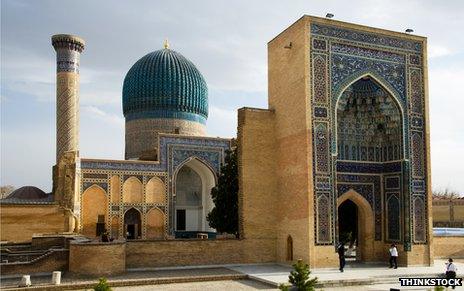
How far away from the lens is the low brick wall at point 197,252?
36.7ft

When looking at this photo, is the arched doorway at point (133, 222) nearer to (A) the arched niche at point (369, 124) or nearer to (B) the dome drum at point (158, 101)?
(B) the dome drum at point (158, 101)

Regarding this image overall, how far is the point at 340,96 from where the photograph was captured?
1175 cm

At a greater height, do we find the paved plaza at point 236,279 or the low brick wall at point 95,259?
the low brick wall at point 95,259

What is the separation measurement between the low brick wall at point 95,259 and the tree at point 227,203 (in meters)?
4.60

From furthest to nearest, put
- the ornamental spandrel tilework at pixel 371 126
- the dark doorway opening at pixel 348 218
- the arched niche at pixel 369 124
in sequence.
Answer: the dark doorway opening at pixel 348 218, the arched niche at pixel 369 124, the ornamental spandrel tilework at pixel 371 126

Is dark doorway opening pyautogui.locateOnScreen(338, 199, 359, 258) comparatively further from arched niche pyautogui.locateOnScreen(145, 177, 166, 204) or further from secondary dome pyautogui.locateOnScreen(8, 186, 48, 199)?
secondary dome pyautogui.locateOnScreen(8, 186, 48, 199)

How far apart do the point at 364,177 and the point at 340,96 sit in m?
2.26

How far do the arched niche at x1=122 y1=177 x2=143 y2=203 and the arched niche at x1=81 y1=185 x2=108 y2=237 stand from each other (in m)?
0.80

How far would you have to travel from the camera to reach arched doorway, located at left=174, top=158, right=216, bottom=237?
71.1 ft

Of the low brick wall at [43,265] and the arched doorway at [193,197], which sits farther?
the arched doorway at [193,197]

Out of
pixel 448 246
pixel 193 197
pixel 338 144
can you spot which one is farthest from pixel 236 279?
pixel 193 197

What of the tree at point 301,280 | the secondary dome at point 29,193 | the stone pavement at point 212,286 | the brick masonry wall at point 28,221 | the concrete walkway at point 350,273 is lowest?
the stone pavement at point 212,286

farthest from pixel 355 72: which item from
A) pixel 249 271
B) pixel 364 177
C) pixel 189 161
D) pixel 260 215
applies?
pixel 189 161

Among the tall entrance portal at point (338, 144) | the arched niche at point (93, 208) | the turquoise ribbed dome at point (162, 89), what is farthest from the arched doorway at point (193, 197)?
the tall entrance portal at point (338, 144)
